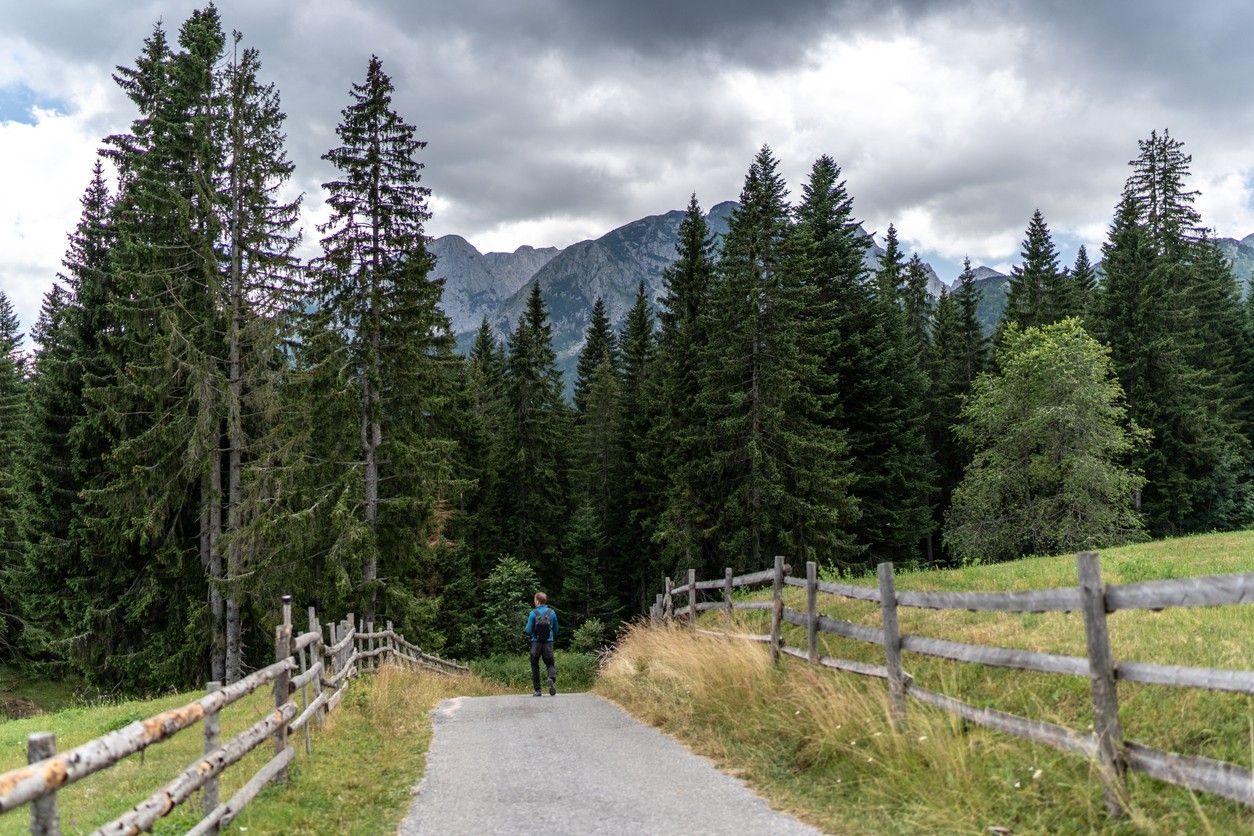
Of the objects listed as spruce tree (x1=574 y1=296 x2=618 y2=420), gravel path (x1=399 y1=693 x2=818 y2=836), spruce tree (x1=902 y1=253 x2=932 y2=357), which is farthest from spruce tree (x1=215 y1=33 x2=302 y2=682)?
spruce tree (x1=902 y1=253 x2=932 y2=357)

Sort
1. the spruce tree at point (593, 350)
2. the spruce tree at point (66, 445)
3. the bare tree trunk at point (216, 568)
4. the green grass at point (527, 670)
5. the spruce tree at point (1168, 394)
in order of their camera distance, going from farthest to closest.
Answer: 1. the spruce tree at point (593, 350)
2. the spruce tree at point (1168, 394)
3. the green grass at point (527, 670)
4. the spruce tree at point (66, 445)
5. the bare tree trunk at point (216, 568)

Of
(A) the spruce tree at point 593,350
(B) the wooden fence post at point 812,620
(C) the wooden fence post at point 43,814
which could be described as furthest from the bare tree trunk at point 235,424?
(A) the spruce tree at point 593,350

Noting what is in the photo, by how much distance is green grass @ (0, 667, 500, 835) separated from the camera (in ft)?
21.9

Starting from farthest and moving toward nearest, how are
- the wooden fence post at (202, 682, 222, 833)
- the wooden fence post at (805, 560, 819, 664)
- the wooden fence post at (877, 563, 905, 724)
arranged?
the wooden fence post at (805, 560, 819, 664), the wooden fence post at (877, 563, 905, 724), the wooden fence post at (202, 682, 222, 833)

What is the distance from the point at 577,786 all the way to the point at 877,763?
285 centimetres

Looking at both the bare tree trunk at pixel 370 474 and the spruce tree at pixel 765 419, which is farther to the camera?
the spruce tree at pixel 765 419

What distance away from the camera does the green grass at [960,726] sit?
5.25m

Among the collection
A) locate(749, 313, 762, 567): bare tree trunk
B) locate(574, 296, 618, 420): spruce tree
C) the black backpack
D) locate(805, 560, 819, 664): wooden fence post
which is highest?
locate(574, 296, 618, 420): spruce tree

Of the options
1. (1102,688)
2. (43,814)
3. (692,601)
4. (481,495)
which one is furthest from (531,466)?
(43,814)

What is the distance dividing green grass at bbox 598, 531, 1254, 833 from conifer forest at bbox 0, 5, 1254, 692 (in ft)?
50.4

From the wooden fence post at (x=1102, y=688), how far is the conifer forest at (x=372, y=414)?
20.3 meters

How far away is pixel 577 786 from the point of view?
7703 mm

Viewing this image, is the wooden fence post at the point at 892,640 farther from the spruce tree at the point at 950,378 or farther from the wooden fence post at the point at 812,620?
the spruce tree at the point at 950,378

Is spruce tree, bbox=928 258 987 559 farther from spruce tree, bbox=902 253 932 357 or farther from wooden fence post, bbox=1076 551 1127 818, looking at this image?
wooden fence post, bbox=1076 551 1127 818
